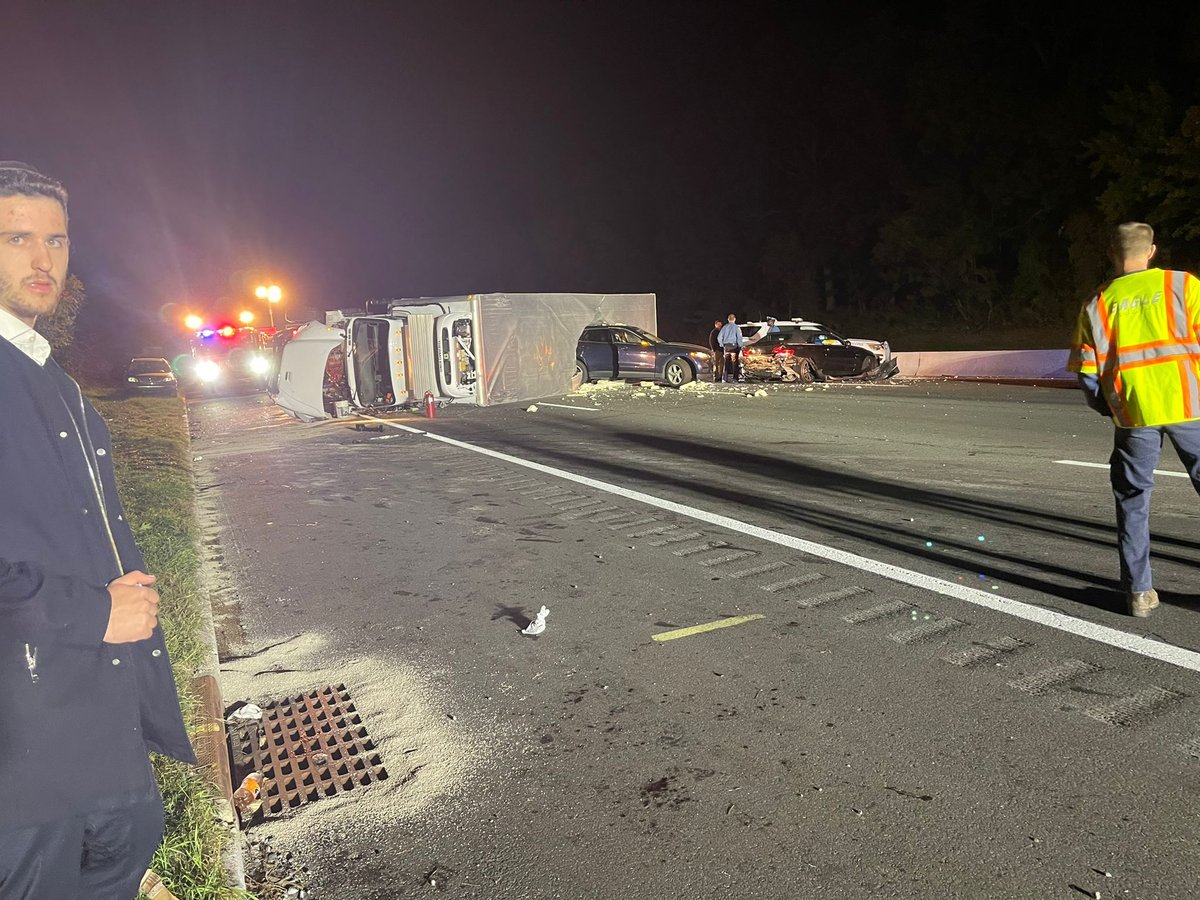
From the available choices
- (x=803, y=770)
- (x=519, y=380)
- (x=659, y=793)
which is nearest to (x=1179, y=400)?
(x=803, y=770)

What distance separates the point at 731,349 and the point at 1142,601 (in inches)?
686

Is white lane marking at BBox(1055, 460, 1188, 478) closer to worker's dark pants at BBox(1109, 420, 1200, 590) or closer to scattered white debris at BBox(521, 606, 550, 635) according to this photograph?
worker's dark pants at BBox(1109, 420, 1200, 590)

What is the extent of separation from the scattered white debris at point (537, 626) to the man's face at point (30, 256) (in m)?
3.38

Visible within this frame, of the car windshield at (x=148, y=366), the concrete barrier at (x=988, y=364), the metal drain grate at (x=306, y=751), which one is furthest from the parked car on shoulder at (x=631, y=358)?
the car windshield at (x=148, y=366)

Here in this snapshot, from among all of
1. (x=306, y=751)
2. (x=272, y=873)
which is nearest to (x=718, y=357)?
(x=306, y=751)

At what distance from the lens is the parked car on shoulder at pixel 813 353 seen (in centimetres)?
2073

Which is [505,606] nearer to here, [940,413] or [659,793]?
[659,793]

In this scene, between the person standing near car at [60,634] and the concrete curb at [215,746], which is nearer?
the person standing near car at [60,634]

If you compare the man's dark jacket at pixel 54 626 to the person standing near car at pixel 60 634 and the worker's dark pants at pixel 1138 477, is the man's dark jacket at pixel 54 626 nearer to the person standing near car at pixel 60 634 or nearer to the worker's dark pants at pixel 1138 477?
the person standing near car at pixel 60 634

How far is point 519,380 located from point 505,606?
1285 cm

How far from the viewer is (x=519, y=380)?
18000 mm

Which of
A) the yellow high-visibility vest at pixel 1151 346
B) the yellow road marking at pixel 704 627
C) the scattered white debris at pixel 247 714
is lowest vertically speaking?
the scattered white debris at pixel 247 714

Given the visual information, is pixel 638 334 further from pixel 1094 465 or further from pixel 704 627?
pixel 704 627

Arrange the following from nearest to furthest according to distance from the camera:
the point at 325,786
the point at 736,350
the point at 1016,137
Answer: the point at 325,786 → the point at 736,350 → the point at 1016,137
